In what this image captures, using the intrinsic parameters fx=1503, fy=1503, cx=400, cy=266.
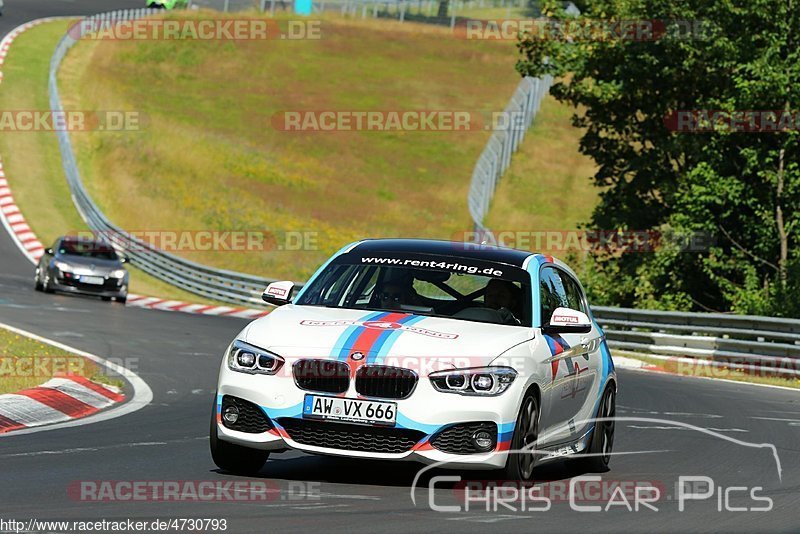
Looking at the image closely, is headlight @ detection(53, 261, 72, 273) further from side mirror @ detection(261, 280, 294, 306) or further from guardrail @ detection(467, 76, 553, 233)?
side mirror @ detection(261, 280, 294, 306)

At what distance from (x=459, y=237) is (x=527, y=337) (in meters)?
38.6

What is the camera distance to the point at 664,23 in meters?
28.2

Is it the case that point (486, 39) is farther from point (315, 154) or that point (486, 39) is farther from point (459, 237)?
point (459, 237)

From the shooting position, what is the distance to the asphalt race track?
25.0 ft

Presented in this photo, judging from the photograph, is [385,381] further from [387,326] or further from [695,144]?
[695,144]

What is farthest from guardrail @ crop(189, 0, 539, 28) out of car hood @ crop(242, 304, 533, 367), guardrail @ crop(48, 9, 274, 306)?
car hood @ crop(242, 304, 533, 367)

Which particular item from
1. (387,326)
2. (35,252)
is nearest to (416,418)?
(387,326)

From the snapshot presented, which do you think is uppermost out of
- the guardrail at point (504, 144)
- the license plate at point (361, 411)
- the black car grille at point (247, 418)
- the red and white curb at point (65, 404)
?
the license plate at point (361, 411)

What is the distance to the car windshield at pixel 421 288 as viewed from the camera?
9867 millimetres

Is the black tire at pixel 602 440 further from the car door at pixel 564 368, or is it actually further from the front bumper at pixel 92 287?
the front bumper at pixel 92 287

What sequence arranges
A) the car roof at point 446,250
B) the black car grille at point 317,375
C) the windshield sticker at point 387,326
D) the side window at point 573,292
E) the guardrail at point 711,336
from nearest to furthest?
the black car grille at point 317,375 < the windshield sticker at point 387,326 < the car roof at point 446,250 < the side window at point 573,292 < the guardrail at point 711,336

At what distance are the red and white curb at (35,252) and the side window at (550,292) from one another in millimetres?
15893

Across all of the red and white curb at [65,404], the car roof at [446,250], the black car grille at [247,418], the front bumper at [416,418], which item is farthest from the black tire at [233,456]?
the red and white curb at [65,404]

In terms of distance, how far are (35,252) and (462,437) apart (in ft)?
105
